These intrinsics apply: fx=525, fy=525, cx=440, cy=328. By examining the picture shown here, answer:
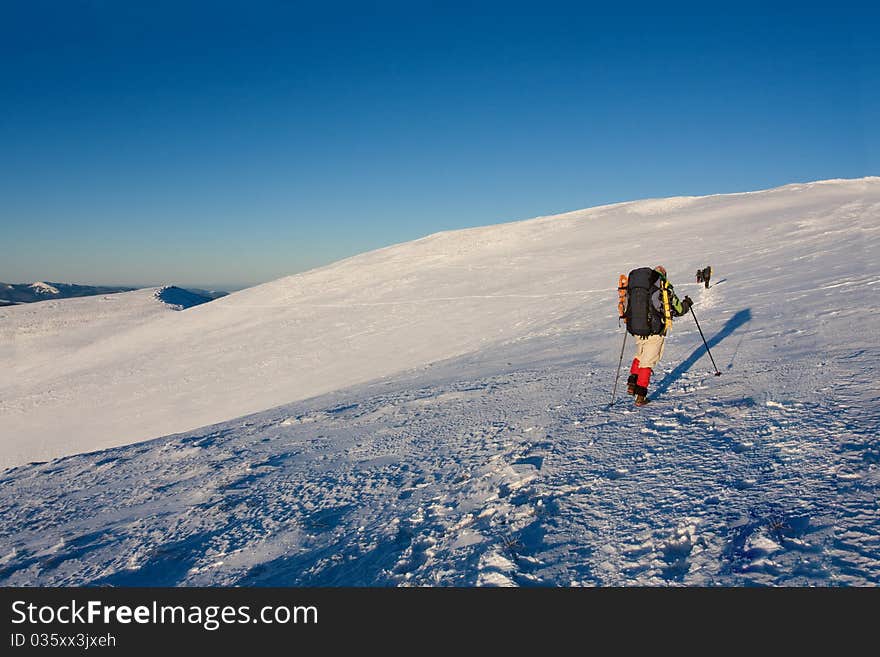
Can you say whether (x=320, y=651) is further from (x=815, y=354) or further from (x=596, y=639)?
(x=815, y=354)

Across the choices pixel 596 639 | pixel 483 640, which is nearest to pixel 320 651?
pixel 483 640

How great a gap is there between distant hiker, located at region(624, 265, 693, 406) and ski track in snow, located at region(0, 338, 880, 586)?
0.49 meters

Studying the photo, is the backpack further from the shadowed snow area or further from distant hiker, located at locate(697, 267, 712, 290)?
distant hiker, located at locate(697, 267, 712, 290)

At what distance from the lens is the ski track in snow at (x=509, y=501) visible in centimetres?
348

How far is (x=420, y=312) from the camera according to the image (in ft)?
74.7

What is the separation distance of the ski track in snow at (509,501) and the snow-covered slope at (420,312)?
143 inches

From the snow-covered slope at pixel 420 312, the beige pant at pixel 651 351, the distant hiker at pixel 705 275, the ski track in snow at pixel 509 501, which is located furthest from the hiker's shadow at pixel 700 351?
the distant hiker at pixel 705 275

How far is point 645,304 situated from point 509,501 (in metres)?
3.67

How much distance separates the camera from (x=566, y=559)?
11.8 feet

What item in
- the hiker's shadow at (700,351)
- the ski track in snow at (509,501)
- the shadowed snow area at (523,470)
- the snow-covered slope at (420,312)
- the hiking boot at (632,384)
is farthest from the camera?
the snow-covered slope at (420,312)

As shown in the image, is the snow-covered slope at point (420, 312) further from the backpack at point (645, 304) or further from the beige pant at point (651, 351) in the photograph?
the backpack at point (645, 304)

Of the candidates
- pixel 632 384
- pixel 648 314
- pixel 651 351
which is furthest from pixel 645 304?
pixel 632 384

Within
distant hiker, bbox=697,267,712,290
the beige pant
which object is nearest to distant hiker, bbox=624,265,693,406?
the beige pant

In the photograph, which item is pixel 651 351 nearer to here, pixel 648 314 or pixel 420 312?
pixel 648 314
